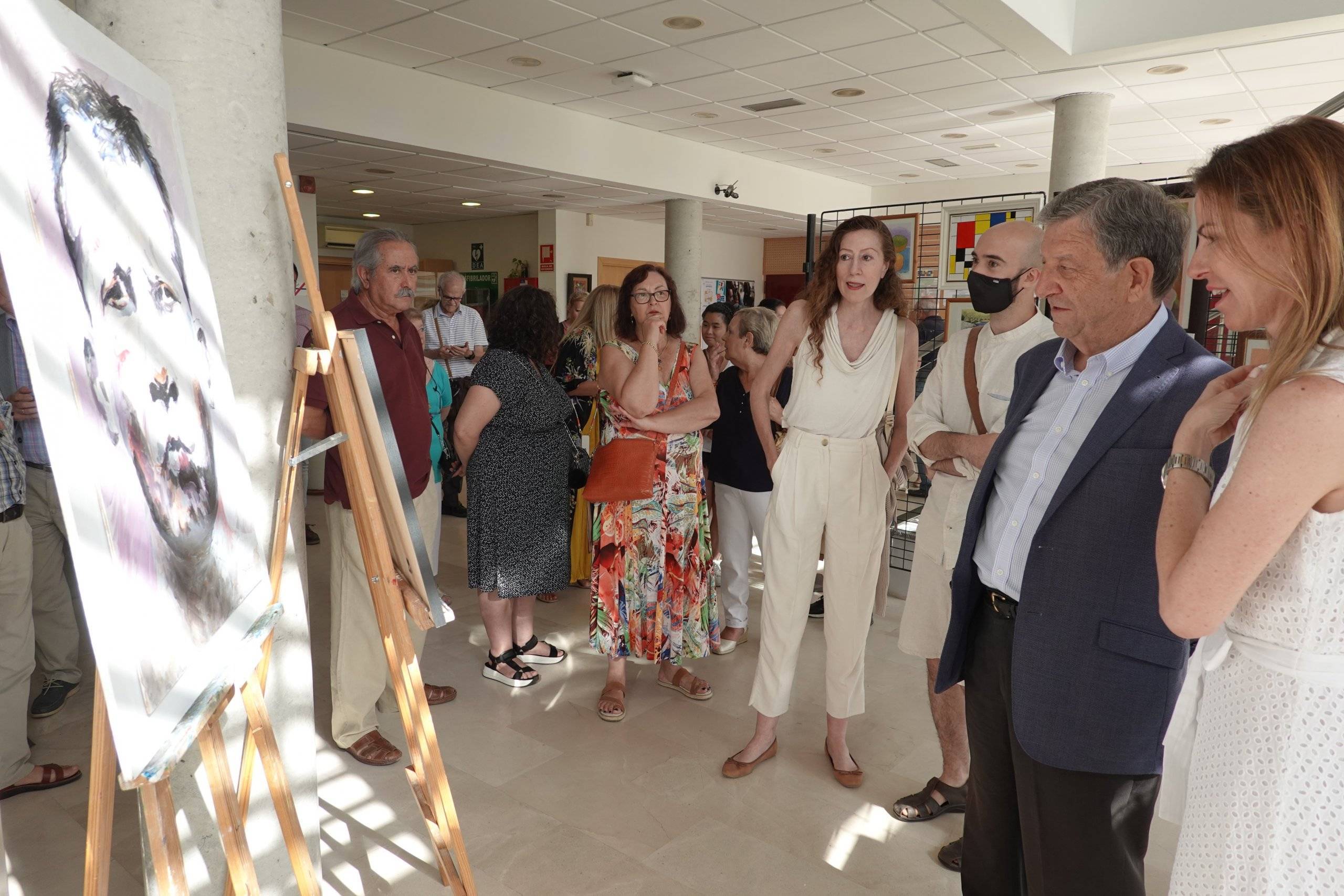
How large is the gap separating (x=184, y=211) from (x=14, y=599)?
84.0 inches

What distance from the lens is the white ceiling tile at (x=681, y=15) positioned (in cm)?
564

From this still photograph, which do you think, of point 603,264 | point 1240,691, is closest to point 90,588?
point 1240,691

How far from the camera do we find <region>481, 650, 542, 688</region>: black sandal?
3.68 meters

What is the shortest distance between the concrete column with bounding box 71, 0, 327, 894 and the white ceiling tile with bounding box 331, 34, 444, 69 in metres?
5.02

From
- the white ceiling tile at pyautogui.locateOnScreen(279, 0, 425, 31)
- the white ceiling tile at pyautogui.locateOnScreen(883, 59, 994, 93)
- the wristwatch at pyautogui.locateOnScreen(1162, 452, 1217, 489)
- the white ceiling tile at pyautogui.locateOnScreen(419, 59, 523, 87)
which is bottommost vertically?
the wristwatch at pyautogui.locateOnScreen(1162, 452, 1217, 489)

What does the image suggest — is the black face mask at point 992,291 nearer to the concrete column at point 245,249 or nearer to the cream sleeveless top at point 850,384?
the cream sleeveless top at point 850,384

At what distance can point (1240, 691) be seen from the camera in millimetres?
1232

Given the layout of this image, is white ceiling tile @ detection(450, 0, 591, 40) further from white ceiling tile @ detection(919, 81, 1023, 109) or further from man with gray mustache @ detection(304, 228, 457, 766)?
white ceiling tile @ detection(919, 81, 1023, 109)

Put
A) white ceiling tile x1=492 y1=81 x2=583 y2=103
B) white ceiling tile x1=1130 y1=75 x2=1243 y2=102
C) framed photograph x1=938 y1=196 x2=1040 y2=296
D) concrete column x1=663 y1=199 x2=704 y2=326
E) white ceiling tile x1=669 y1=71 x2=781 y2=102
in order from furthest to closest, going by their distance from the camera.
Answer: concrete column x1=663 y1=199 x2=704 y2=326 → white ceiling tile x1=492 y1=81 x2=583 y2=103 → white ceiling tile x1=669 y1=71 x2=781 y2=102 → white ceiling tile x1=1130 y1=75 x2=1243 y2=102 → framed photograph x1=938 y1=196 x2=1040 y2=296

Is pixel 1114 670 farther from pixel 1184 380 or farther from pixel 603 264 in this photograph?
pixel 603 264

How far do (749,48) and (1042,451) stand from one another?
5721mm

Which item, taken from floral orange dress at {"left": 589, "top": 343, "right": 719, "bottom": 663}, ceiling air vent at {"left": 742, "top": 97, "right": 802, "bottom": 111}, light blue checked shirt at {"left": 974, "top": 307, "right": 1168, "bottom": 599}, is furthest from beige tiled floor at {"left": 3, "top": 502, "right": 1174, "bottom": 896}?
ceiling air vent at {"left": 742, "top": 97, "right": 802, "bottom": 111}

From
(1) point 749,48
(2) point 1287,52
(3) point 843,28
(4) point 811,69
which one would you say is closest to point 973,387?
(3) point 843,28

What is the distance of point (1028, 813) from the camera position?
1662mm
